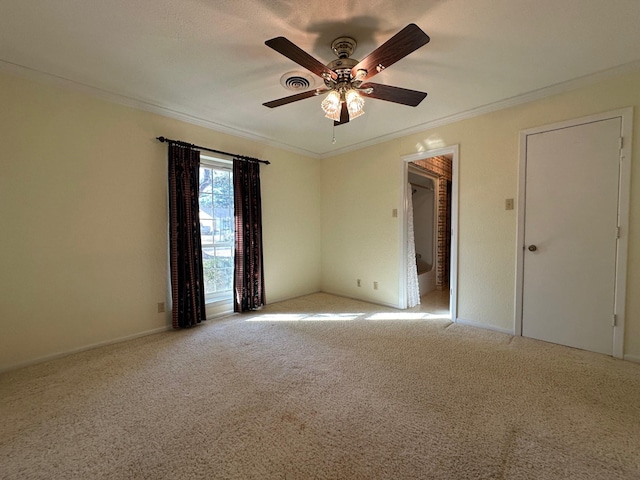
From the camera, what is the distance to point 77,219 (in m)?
2.47

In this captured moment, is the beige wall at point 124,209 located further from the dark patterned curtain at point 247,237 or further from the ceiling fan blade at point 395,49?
the ceiling fan blade at point 395,49

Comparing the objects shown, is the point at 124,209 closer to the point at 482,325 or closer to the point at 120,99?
the point at 120,99

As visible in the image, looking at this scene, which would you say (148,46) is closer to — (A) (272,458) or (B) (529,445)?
(A) (272,458)

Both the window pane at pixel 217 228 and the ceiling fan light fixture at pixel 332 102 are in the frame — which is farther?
the window pane at pixel 217 228

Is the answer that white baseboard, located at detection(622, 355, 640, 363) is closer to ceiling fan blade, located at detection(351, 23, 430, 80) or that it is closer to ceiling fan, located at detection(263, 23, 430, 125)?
ceiling fan, located at detection(263, 23, 430, 125)

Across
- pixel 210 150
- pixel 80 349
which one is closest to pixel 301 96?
pixel 210 150

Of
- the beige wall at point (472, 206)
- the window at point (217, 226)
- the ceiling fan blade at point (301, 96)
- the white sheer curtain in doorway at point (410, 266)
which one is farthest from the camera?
the white sheer curtain in doorway at point (410, 266)

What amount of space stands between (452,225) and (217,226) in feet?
9.86

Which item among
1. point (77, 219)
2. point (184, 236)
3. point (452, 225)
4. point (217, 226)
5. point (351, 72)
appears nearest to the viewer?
point (351, 72)

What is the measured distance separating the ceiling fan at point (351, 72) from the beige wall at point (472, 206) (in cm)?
149

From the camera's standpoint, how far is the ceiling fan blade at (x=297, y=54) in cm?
146

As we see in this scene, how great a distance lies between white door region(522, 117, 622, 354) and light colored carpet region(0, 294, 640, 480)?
25 centimetres

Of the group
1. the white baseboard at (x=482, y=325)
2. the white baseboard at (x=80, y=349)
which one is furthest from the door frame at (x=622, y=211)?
the white baseboard at (x=80, y=349)

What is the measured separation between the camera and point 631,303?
2.29 m
